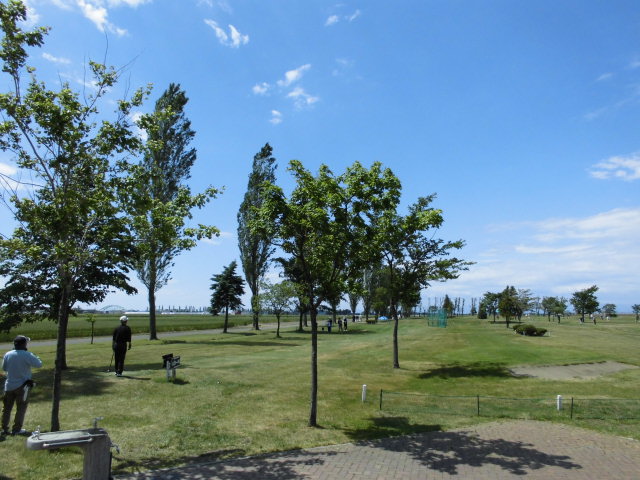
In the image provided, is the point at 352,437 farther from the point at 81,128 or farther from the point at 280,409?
the point at 81,128

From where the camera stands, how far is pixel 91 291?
58.1ft

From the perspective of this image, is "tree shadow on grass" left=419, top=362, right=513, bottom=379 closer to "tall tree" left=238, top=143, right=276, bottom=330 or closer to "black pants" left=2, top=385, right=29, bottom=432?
"black pants" left=2, top=385, right=29, bottom=432

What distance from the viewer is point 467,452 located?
28.9 ft

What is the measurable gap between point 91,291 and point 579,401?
18.3 metres

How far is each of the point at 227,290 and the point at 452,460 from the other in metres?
46.3

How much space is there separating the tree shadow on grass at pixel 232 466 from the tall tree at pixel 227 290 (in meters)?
44.3

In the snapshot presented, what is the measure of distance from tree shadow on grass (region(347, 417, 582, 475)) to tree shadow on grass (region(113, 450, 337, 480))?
67.6 inches

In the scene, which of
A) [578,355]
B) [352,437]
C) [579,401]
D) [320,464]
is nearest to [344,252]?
[352,437]

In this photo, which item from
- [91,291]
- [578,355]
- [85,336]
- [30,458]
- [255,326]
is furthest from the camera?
[255,326]

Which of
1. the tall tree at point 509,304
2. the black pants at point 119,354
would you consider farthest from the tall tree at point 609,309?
the black pants at point 119,354

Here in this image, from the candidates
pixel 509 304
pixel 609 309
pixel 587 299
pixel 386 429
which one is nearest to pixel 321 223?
pixel 386 429

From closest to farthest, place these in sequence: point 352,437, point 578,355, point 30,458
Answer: point 30,458 → point 352,437 → point 578,355

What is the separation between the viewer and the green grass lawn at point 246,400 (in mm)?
8516

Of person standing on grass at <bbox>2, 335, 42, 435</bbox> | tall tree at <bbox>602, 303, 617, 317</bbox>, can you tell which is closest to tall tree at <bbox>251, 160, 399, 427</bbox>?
person standing on grass at <bbox>2, 335, 42, 435</bbox>
